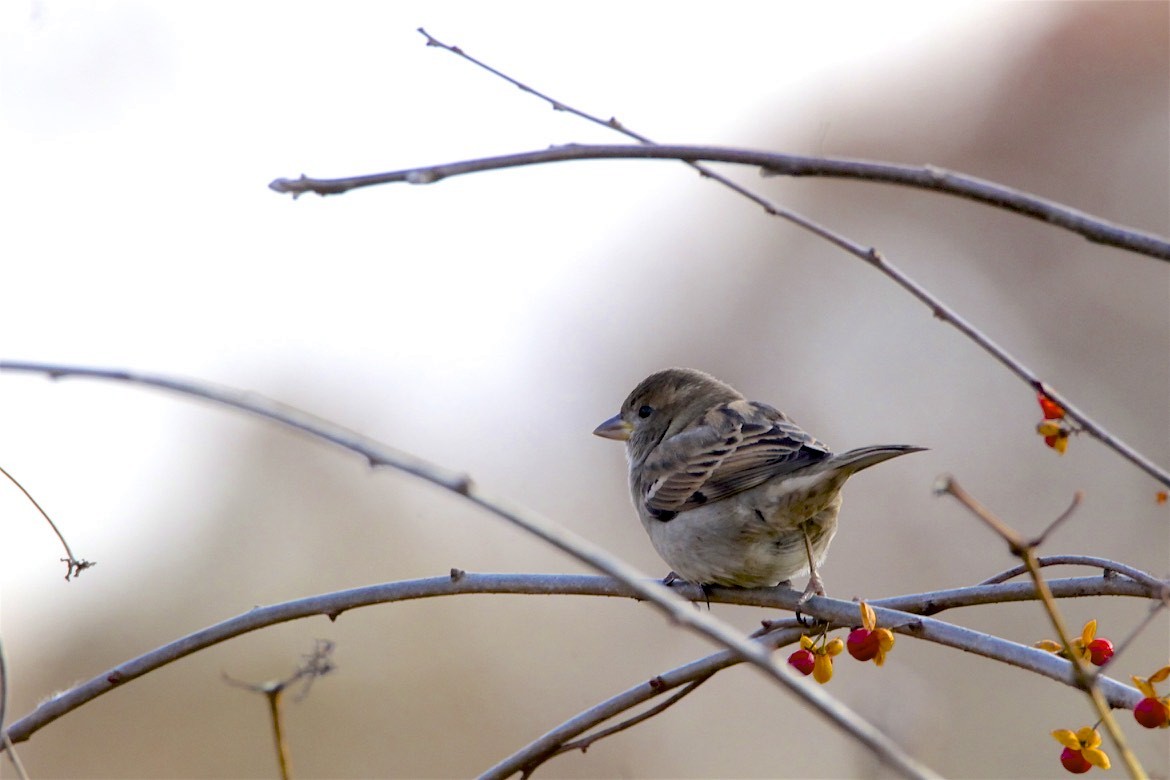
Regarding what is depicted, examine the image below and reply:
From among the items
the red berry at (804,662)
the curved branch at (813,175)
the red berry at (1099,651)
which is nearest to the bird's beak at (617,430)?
the red berry at (804,662)

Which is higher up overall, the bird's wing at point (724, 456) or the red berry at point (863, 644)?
the bird's wing at point (724, 456)

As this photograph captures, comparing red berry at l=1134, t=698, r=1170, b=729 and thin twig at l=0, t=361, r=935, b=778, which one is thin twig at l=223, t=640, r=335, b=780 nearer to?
thin twig at l=0, t=361, r=935, b=778

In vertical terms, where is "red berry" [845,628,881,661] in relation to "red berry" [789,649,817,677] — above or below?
below

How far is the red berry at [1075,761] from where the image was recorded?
93.5 inches

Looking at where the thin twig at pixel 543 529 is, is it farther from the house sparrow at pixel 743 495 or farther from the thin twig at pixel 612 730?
the house sparrow at pixel 743 495

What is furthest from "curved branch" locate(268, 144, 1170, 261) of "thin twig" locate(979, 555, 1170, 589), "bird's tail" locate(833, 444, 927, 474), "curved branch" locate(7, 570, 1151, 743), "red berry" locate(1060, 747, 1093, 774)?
"bird's tail" locate(833, 444, 927, 474)

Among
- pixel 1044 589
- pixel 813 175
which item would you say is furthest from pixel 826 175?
pixel 1044 589

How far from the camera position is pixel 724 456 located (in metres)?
4.83

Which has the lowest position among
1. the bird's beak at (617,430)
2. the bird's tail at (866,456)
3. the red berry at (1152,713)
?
the red berry at (1152,713)

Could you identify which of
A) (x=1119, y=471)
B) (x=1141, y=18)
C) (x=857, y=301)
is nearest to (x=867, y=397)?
(x=857, y=301)

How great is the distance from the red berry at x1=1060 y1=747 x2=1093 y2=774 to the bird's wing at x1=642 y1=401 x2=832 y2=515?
194cm

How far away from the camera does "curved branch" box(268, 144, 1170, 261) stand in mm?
1545

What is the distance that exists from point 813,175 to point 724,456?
10.5 ft

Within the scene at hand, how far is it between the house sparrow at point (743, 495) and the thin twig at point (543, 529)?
211 centimetres
